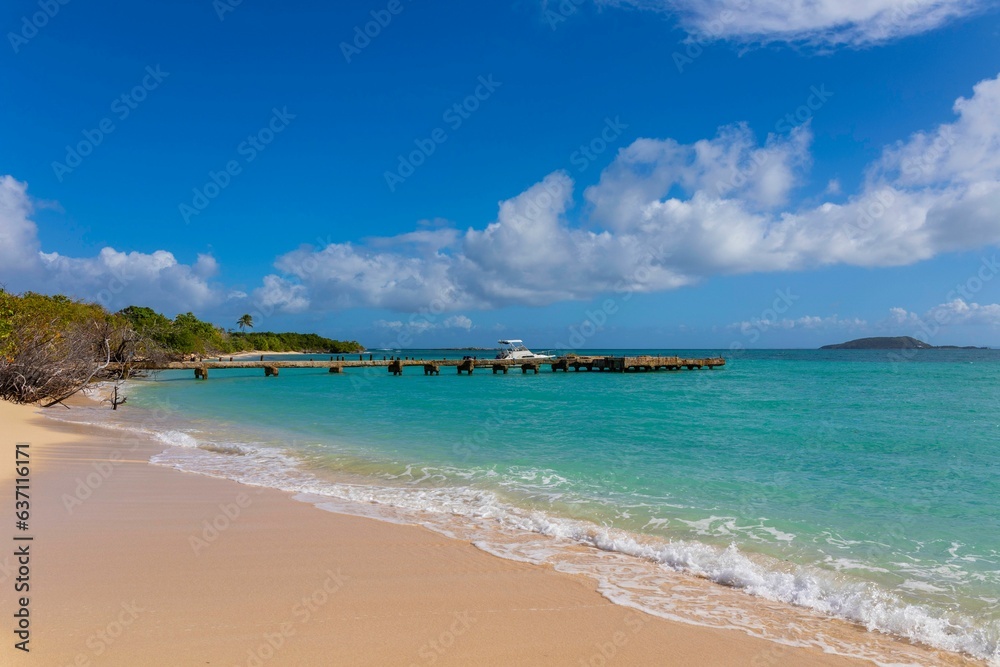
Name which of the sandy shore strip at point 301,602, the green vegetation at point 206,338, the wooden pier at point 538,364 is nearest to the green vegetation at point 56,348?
the green vegetation at point 206,338

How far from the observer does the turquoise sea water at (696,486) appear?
5.46 m

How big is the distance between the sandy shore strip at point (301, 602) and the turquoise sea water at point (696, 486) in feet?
2.25

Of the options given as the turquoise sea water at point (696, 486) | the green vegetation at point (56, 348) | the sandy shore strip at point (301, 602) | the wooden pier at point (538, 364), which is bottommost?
the turquoise sea water at point (696, 486)

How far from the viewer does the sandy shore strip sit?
365cm

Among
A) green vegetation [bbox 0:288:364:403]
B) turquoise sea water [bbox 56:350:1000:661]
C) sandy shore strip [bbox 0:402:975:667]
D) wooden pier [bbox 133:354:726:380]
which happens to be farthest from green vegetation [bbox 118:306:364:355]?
sandy shore strip [bbox 0:402:975:667]

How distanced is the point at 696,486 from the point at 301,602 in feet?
24.2

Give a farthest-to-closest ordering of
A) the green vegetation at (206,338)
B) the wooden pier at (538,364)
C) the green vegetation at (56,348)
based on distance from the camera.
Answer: the green vegetation at (206,338)
the wooden pier at (538,364)
the green vegetation at (56,348)

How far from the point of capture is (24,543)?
551 cm

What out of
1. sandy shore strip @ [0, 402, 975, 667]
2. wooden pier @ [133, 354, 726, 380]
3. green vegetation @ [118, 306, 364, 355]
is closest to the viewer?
sandy shore strip @ [0, 402, 975, 667]

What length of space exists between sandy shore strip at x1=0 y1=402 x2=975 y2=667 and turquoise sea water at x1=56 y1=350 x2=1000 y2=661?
69 cm

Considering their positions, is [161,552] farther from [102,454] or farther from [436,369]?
[436,369]

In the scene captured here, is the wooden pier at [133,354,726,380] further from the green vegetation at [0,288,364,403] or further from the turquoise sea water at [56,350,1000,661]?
the turquoise sea water at [56,350,1000,661]

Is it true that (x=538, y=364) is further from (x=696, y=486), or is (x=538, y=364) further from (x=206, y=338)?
(x=206, y=338)

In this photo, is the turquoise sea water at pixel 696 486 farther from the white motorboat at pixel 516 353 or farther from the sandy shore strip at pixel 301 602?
the white motorboat at pixel 516 353
